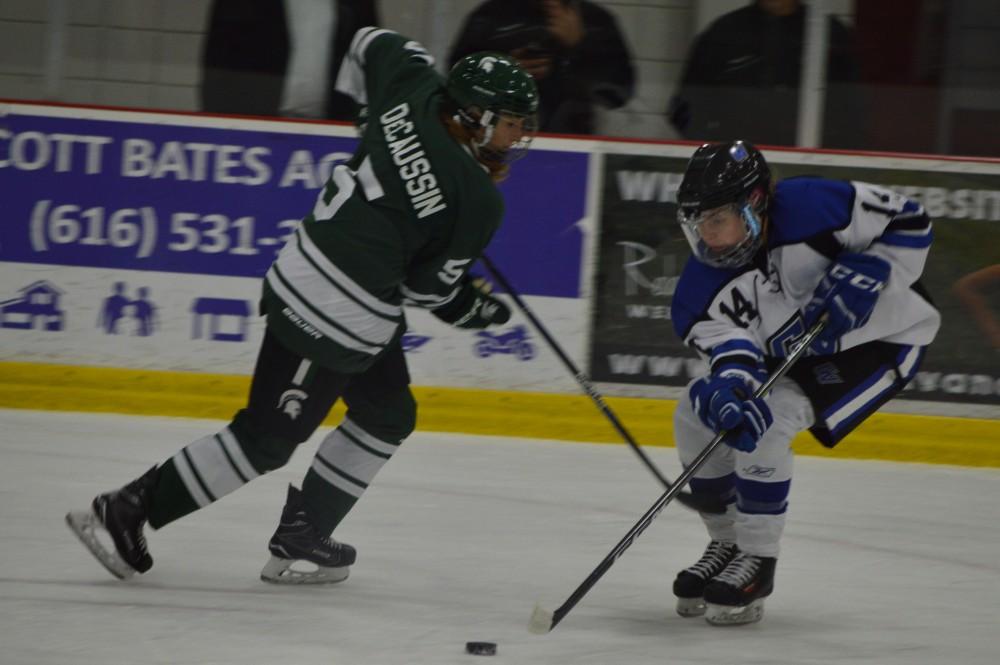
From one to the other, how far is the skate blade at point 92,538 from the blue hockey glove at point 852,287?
4.83ft

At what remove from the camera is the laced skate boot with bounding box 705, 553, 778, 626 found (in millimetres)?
2781

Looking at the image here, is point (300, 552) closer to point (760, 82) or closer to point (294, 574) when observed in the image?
point (294, 574)

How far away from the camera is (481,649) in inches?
101

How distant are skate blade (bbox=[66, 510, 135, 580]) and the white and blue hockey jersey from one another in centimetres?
121

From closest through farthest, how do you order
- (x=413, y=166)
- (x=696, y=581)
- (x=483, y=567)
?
(x=413, y=166) → (x=696, y=581) → (x=483, y=567)

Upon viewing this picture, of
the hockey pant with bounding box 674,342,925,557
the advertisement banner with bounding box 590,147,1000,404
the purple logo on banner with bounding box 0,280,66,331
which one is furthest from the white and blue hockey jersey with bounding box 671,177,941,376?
the purple logo on banner with bounding box 0,280,66,331

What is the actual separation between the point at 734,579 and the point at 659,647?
22 cm

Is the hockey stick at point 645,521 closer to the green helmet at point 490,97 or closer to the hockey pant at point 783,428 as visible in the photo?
the hockey pant at point 783,428

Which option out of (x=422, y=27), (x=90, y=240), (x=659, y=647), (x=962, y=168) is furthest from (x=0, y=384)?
(x=962, y=168)

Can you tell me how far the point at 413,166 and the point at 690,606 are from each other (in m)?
1.03

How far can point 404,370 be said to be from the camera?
3027 millimetres

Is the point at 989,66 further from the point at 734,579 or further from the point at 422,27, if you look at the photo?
the point at 734,579

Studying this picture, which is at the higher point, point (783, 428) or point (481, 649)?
point (783, 428)

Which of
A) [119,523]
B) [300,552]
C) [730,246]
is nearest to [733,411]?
[730,246]
